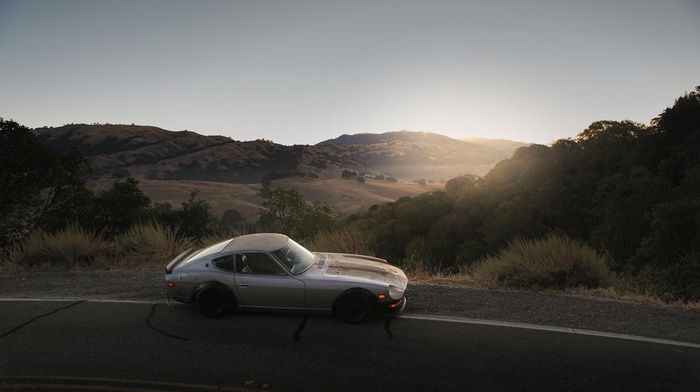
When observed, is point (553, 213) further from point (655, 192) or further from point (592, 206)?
point (655, 192)

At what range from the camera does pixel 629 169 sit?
937 inches

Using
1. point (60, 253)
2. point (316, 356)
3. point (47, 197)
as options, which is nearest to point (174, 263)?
point (316, 356)

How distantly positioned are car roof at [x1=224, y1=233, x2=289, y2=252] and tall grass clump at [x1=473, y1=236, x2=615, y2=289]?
414 centimetres

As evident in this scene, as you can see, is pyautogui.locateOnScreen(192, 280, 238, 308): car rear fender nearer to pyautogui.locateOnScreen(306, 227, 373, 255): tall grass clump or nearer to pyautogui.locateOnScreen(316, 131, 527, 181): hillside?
pyautogui.locateOnScreen(306, 227, 373, 255): tall grass clump

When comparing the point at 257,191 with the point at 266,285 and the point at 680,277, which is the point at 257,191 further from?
the point at 266,285

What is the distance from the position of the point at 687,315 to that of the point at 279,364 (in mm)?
5995

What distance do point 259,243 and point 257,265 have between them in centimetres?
51

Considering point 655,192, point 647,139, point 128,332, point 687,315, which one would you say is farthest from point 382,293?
point 647,139

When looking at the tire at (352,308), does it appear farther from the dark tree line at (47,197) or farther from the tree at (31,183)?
the tree at (31,183)

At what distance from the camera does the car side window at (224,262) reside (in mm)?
→ 6648

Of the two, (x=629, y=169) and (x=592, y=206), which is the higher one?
(x=629, y=169)

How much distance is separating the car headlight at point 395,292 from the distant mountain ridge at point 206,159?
9739 centimetres

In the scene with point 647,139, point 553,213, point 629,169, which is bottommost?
point 553,213

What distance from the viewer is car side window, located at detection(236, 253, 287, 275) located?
6539 millimetres
